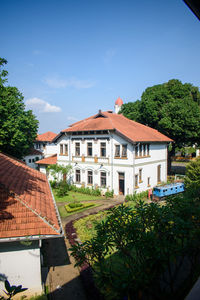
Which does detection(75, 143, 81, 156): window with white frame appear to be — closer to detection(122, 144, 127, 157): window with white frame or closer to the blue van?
detection(122, 144, 127, 157): window with white frame

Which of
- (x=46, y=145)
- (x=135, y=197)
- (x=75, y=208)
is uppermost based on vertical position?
(x=46, y=145)

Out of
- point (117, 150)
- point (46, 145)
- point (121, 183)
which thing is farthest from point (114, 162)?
point (46, 145)

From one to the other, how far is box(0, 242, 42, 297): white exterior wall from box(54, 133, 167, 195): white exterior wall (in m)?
15.0

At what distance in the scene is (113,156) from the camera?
22953 mm

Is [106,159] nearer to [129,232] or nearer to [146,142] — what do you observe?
[146,142]

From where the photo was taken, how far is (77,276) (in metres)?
9.65

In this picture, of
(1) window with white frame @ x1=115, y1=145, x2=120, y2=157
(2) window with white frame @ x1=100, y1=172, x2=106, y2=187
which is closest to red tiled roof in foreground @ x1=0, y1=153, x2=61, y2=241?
(1) window with white frame @ x1=115, y1=145, x2=120, y2=157

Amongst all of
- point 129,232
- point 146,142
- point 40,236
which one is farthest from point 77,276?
point 146,142

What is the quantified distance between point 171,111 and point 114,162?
47.0 feet

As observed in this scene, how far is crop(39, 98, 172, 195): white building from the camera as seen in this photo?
2198 centimetres

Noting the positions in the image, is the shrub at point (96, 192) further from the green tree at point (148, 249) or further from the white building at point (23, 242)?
the green tree at point (148, 249)

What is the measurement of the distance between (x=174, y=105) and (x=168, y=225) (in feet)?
92.0

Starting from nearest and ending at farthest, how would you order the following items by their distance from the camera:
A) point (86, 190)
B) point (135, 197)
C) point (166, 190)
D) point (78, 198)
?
point (166, 190)
point (135, 197)
point (78, 198)
point (86, 190)

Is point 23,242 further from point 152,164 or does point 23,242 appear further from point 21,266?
point 152,164
